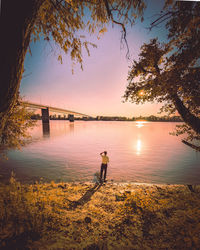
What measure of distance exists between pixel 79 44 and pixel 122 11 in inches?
63.0

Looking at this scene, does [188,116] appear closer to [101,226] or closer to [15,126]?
[101,226]

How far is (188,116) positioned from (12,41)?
782 cm

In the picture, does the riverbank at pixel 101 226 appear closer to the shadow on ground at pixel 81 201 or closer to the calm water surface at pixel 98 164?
the shadow on ground at pixel 81 201

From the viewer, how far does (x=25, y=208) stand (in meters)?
4.05

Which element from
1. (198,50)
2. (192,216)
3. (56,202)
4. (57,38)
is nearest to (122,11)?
(57,38)

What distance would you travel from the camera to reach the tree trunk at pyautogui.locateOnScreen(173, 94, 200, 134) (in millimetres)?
6293

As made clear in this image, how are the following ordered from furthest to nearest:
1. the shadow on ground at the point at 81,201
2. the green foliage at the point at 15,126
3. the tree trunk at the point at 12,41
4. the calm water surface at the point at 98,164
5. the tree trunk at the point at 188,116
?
1. the calm water surface at the point at 98,164
2. the green foliage at the point at 15,126
3. the tree trunk at the point at 188,116
4. the shadow on ground at the point at 81,201
5. the tree trunk at the point at 12,41

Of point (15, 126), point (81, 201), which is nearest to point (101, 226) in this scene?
point (81, 201)

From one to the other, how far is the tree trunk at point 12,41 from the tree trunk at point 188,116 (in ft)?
22.2

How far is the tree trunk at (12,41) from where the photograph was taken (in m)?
2.17

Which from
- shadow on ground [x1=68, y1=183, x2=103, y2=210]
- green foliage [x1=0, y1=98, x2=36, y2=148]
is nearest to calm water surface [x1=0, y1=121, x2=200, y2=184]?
green foliage [x1=0, y1=98, x2=36, y2=148]

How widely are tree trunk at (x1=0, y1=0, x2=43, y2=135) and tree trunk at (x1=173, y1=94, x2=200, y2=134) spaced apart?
6.77 m

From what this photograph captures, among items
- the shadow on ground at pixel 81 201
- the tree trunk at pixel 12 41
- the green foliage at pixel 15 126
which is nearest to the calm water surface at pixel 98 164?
the green foliage at pixel 15 126

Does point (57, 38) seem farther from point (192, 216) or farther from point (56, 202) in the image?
point (192, 216)
